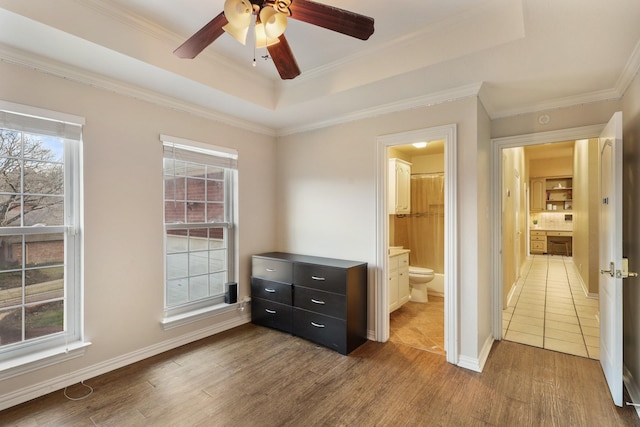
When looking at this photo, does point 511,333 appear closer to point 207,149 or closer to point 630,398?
point 630,398

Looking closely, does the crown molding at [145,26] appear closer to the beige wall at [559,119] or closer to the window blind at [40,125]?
the window blind at [40,125]

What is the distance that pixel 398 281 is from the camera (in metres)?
4.22

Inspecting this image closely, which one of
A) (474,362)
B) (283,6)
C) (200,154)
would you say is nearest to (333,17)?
(283,6)

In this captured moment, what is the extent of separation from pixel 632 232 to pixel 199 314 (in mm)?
3861

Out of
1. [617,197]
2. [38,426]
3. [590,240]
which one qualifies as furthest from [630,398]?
[38,426]

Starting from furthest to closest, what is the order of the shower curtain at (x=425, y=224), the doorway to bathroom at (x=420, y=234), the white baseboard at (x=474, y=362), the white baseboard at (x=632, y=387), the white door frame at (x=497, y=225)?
the shower curtain at (x=425, y=224)
the doorway to bathroom at (x=420, y=234)
the white door frame at (x=497, y=225)
the white baseboard at (x=474, y=362)
the white baseboard at (x=632, y=387)

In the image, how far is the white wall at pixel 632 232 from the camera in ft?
7.15

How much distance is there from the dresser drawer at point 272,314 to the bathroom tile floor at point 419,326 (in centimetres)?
112

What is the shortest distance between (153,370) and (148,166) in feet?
5.90

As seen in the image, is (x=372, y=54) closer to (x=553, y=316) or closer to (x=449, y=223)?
(x=449, y=223)

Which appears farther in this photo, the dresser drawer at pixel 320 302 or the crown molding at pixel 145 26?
the dresser drawer at pixel 320 302

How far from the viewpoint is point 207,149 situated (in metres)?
3.33

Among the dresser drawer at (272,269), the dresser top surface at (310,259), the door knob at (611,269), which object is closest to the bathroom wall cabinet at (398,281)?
the dresser top surface at (310,259)

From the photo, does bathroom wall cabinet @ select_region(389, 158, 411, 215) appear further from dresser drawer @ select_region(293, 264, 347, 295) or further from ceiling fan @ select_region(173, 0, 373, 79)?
ceiling fan @ select_region(173, 0, 373, 79)
